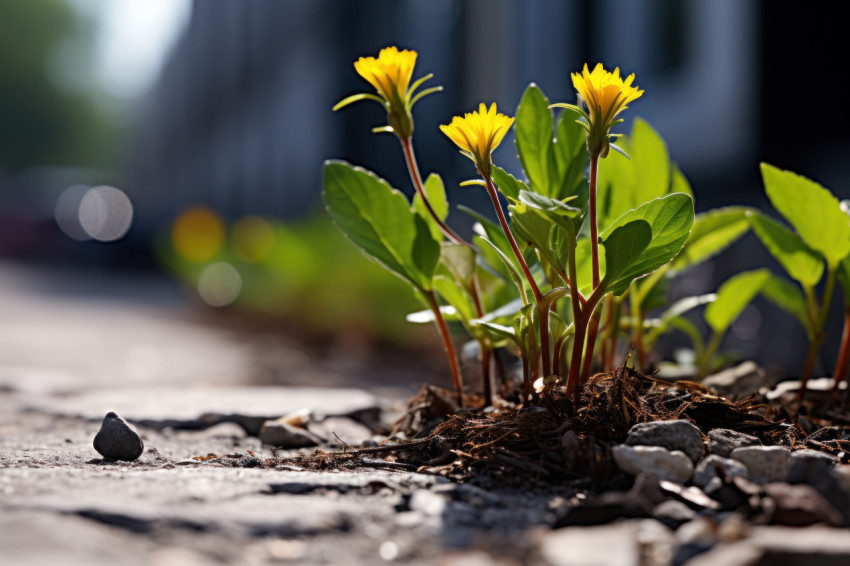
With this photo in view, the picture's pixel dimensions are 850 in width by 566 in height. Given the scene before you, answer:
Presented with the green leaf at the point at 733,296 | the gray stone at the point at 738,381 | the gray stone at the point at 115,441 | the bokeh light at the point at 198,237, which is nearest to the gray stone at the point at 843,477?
the gray stone at the point at 738,381

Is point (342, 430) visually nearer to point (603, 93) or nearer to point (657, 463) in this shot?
point (657, 463)

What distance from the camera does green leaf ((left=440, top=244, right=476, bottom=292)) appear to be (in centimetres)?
137

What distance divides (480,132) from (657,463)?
519 mm

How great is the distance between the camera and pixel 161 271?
12.1 meters

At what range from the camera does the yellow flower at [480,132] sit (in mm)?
1111

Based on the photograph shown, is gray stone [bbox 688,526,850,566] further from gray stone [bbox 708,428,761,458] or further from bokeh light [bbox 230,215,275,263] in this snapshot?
bokeh light [bbox 230,215,275,263]

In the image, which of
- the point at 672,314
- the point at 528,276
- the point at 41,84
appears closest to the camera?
the point at 528,276

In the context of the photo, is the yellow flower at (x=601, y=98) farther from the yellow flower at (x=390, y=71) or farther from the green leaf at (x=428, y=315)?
the green leaf at (x=428, y=315)

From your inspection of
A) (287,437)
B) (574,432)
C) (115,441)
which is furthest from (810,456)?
(115,441)

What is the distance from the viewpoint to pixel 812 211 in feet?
4.65

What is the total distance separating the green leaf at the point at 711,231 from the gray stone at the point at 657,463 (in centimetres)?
64

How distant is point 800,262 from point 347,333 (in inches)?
105

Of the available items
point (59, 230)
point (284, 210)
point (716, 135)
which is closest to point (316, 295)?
point (716, 135)

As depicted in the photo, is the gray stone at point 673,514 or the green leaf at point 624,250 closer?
the gray stone at point 673,514
